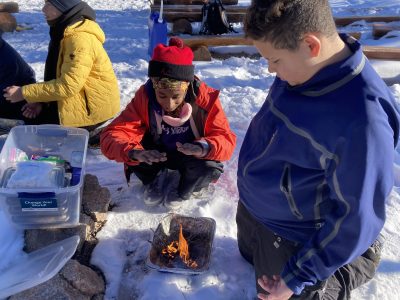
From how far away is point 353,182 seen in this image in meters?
1.40

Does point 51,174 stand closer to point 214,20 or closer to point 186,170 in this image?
point 186,170

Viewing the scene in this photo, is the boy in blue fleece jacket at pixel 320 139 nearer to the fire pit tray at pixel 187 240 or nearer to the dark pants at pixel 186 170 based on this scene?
the fire pit tray at pixel 187 240

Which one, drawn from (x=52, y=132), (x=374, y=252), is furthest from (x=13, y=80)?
(x=374, y=252)

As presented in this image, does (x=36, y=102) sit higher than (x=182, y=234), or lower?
higher

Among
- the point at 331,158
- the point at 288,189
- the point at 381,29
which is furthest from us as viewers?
the point at 381,29

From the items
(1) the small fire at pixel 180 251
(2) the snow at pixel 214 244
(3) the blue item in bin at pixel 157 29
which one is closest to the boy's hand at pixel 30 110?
(2) the snow at pixel 214 244

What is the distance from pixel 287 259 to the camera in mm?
1973

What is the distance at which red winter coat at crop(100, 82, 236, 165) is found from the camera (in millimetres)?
2494

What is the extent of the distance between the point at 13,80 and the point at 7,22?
3.09 m

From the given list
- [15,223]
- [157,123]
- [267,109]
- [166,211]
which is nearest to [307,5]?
[267,109]

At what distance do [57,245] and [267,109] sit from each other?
135cm

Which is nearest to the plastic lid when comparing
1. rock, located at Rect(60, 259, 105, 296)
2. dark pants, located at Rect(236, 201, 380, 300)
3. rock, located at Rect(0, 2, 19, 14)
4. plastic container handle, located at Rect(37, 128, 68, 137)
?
rock, located at Rect(60, 259, 105, 296)

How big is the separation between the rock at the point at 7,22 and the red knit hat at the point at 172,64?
4520 mm

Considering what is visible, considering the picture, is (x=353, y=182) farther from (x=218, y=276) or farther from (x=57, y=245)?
(x=57, y=245)
